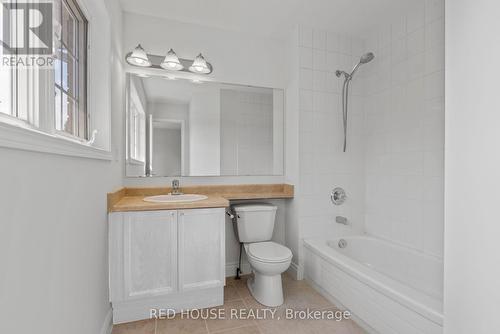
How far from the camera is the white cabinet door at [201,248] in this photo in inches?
70.7

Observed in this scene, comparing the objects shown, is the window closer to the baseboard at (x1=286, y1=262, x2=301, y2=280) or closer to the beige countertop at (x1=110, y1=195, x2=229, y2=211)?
the beige countertop at (x1=110, y1=195, x2=229, y2=211)

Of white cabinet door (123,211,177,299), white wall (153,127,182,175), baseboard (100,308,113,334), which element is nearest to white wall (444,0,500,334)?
white cabinet door (123,211,177,299)

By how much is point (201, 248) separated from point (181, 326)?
1.73 feet

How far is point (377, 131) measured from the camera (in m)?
2.47

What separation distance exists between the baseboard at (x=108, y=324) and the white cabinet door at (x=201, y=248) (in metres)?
0.48

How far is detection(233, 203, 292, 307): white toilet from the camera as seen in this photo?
6.26ft

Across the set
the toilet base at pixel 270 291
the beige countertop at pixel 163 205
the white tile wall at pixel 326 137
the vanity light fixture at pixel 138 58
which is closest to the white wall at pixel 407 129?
the white tile wall at pixel 326 137

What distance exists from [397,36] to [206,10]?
1.75m

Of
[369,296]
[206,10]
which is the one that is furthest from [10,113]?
[369,296]

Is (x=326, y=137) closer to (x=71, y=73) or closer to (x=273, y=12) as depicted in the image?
(x=273, y=12)

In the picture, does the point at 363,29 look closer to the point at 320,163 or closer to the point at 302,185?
the point at 320,163

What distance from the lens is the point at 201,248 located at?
1.84 m

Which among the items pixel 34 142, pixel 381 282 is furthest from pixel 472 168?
pixel 34 142

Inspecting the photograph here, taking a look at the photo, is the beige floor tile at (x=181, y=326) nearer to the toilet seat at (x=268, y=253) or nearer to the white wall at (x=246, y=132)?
the toilet seat at (x=268, y=253)
